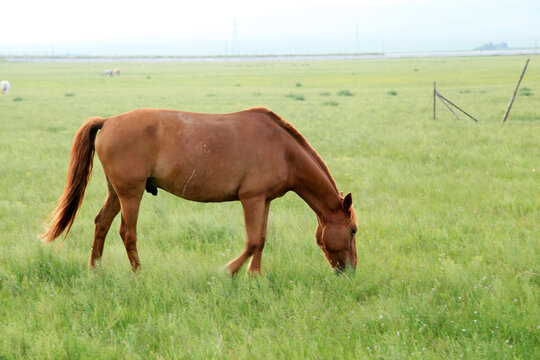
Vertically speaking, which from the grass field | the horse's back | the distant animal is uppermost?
the distant animal

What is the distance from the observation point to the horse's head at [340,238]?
A: 5.08m

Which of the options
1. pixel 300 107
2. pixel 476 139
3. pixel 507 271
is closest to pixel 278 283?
pixel 507 271

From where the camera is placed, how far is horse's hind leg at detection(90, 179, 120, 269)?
17.6 ft

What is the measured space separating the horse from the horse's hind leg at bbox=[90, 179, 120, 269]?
5 centimetres

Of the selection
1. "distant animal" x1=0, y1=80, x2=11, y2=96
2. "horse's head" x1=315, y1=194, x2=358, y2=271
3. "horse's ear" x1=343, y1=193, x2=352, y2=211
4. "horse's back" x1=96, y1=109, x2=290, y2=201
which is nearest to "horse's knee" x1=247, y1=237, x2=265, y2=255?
"horse's back" x1=96, y1=109, x2=290, y2=201

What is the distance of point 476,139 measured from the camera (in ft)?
43.3

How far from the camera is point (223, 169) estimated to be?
5094 millimetres

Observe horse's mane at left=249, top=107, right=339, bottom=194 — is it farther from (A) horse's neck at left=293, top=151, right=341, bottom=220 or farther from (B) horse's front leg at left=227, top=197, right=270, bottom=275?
(B) horse's front leg at left=227, top=197, right=270, bottom=275

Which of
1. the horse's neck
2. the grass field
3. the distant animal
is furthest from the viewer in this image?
the distant animal

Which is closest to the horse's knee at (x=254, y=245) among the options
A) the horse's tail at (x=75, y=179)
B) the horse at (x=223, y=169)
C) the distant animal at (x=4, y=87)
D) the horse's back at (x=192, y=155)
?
the horse at (x=223, y=169)

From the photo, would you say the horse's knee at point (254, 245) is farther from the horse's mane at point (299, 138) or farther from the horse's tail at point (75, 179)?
the horse's tail at point (75, 179)

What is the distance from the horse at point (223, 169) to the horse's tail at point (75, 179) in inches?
3.5

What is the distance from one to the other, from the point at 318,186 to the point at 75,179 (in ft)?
8.78

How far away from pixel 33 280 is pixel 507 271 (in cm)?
482
